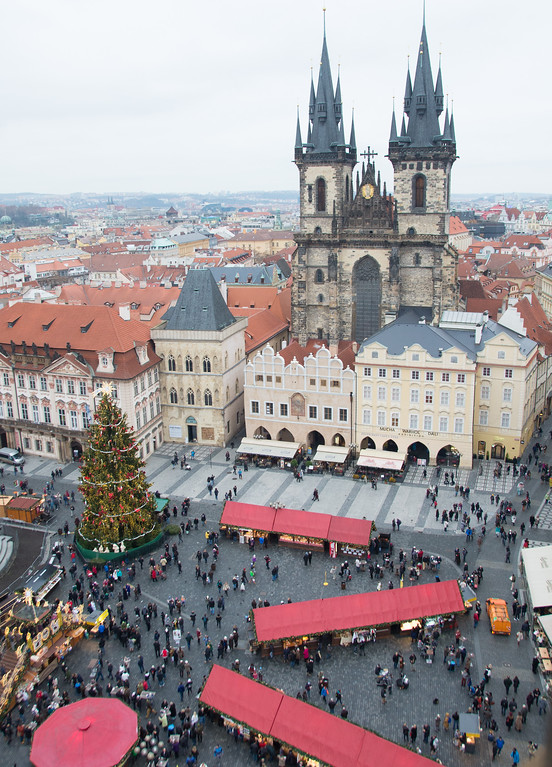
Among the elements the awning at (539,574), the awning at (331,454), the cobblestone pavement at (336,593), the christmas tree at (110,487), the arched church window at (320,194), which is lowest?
the cobblestone pavement at (336,593)

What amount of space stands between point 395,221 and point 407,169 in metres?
5.32

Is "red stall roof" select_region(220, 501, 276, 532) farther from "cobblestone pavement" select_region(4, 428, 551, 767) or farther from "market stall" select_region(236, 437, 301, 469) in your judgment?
"market stall" select_region(236, 437, 301, 469)

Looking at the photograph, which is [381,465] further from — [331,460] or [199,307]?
[199,307]

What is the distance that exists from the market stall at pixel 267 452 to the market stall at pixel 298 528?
12.5m

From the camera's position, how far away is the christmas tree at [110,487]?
46438 millimetres

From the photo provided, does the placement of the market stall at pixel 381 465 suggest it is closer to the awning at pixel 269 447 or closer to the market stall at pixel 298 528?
the awning at pixel 269 447

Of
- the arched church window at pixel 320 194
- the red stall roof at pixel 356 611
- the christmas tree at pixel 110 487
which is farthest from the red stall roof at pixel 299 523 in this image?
the arched church window at pixel 320 194

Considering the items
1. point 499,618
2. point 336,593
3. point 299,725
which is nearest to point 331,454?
point 336,593

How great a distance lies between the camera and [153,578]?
146ft

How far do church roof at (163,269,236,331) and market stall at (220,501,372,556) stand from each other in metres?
22.0

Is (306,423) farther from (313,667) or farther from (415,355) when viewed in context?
(313,667)

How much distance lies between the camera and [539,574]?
131 feet

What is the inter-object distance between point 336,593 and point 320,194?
164 ft

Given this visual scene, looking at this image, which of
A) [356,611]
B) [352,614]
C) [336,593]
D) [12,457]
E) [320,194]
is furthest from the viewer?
[320,194]
